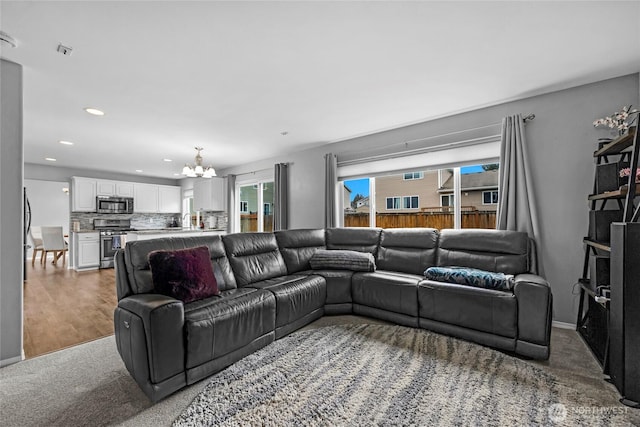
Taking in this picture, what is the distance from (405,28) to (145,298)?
260 cm

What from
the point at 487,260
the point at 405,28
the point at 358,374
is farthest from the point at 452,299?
the point at 405,28

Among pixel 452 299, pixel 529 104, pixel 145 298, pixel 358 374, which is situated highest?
pixel 529 104

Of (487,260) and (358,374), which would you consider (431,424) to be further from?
(487,260)

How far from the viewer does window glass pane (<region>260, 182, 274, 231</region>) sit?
6340mm

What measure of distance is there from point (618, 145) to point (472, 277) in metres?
1.57

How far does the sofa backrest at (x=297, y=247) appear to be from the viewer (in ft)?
11.7

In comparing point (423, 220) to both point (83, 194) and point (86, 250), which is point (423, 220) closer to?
point (86, 250)

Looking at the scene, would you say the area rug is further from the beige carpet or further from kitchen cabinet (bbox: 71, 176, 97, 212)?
kitchen cabinet (bbox: 71, 176, 97, 212)

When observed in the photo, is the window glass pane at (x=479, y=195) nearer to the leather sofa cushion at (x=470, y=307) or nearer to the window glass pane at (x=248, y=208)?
the leather sofa cushion at (x=470, y=307)

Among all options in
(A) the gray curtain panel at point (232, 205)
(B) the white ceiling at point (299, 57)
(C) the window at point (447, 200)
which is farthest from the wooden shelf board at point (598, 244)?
(A) the gray curtain panel at point (232, 205)

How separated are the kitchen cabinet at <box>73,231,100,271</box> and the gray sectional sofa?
554 centimetres

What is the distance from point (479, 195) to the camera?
3.58m

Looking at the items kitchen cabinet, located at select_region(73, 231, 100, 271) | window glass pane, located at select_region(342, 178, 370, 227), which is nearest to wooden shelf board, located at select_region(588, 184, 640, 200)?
window glass pane, located at select_region(342, 178, 370, 227)

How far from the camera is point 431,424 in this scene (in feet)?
4.91
